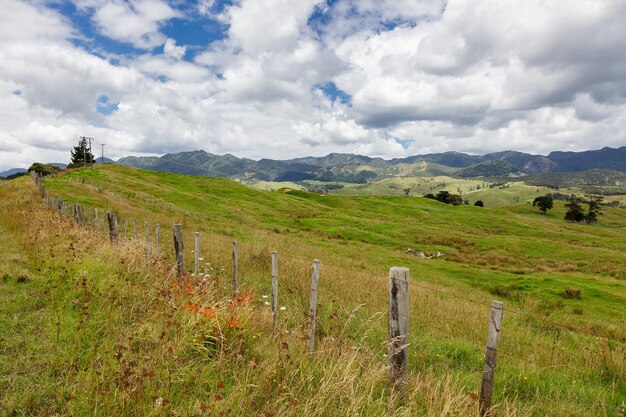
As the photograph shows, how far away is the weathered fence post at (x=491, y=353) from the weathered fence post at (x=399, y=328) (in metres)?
1.09

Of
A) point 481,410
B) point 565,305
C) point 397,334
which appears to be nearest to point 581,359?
point 481,410

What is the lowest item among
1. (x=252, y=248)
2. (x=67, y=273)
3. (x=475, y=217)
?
(x=475, y=217)

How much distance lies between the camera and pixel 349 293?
13.8 metres

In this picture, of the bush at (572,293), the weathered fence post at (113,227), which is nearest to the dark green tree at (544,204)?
the bush at (572,293)

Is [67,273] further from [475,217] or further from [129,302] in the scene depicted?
[475,217]

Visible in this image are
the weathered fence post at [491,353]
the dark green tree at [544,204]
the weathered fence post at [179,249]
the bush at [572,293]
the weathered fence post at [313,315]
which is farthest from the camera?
the dark green tree at [544,204]

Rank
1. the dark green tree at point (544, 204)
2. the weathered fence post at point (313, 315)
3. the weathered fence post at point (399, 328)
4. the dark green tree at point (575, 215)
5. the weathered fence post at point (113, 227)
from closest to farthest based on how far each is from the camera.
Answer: the weathered fence post at point (399, 328) < the weathered fence post at point (313, 315) < the weathered fence post at point (113, 227) < the dark green tree at point (575, 215) < the dark green tree at point (544, 204)

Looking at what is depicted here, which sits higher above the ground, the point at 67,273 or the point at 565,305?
the point at 67,273

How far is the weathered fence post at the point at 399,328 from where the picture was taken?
17.7 feet

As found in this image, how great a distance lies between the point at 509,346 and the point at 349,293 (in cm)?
558

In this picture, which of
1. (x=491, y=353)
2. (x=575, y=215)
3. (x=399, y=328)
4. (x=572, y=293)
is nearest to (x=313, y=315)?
(x=399, y=328)

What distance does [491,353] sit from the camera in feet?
16.4

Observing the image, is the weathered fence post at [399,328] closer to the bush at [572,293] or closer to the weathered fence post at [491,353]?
the weathered fence post at [491,353]

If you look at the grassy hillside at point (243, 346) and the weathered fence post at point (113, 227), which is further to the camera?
the weathered fence post at point (113, 227)
